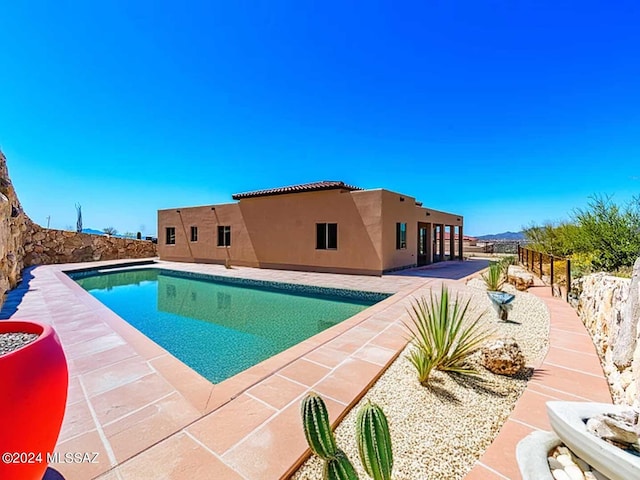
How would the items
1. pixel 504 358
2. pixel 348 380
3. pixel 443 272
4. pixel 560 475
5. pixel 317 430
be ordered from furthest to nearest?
pixel 443 272 → pixel 504 358 → pixel 348 380 → pixel 560 475 → pixel 317 430

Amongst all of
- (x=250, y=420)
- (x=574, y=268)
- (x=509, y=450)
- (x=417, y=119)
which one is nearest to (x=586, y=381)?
(x=509, y=450)

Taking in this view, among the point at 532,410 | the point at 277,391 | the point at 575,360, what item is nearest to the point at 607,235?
the point at 575,360

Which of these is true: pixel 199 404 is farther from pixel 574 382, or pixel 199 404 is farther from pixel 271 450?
pixel 574 382

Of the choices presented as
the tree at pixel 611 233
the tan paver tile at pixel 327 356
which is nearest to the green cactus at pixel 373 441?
the tan paver tile at pixel 327 356

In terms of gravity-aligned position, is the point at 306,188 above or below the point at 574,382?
above

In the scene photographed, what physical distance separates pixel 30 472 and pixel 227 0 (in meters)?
13.2

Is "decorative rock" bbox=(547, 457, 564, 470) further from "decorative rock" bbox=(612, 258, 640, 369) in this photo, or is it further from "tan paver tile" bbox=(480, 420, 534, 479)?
"decorative rock" bbox=(612, 258, 640, 369)

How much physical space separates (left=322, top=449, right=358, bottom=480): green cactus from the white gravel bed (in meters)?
0.99

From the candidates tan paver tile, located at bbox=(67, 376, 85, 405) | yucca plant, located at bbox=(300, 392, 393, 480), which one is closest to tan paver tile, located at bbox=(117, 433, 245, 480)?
yucca plant, located at bbox=(300, 392, 393, 480)

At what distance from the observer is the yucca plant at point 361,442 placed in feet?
4.79

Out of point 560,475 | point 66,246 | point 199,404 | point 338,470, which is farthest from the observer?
point 66,246

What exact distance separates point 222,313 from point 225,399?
19.1 feet

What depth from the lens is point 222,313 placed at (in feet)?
28.1

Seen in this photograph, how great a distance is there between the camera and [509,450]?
2.35 metres
